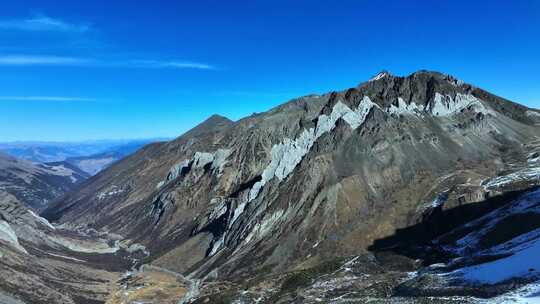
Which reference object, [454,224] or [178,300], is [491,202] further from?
[178,300]

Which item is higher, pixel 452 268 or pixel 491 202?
pixel 491 202

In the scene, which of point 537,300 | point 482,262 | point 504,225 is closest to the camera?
point 537,300

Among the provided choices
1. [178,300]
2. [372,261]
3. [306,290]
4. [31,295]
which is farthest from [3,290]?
[372,261]

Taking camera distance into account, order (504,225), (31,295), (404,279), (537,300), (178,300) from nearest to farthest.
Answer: (537,300) → (404,279) → (504,225) → (31,295) → (178,300)

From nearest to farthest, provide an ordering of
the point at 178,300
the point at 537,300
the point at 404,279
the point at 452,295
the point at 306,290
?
the point at 537,300 → the point at 452,295 → the point at 404,279 → the point at 306,290 → the point at 178,300

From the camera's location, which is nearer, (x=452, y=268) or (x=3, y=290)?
(x=452, y=268)

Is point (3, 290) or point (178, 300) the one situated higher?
point (3, 290)

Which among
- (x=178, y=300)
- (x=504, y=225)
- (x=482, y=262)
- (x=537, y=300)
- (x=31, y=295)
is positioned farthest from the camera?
(x=178, y=300)

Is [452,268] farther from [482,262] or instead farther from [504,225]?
[504,225]

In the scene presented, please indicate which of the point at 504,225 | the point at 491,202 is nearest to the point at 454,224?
the point at 491,202
